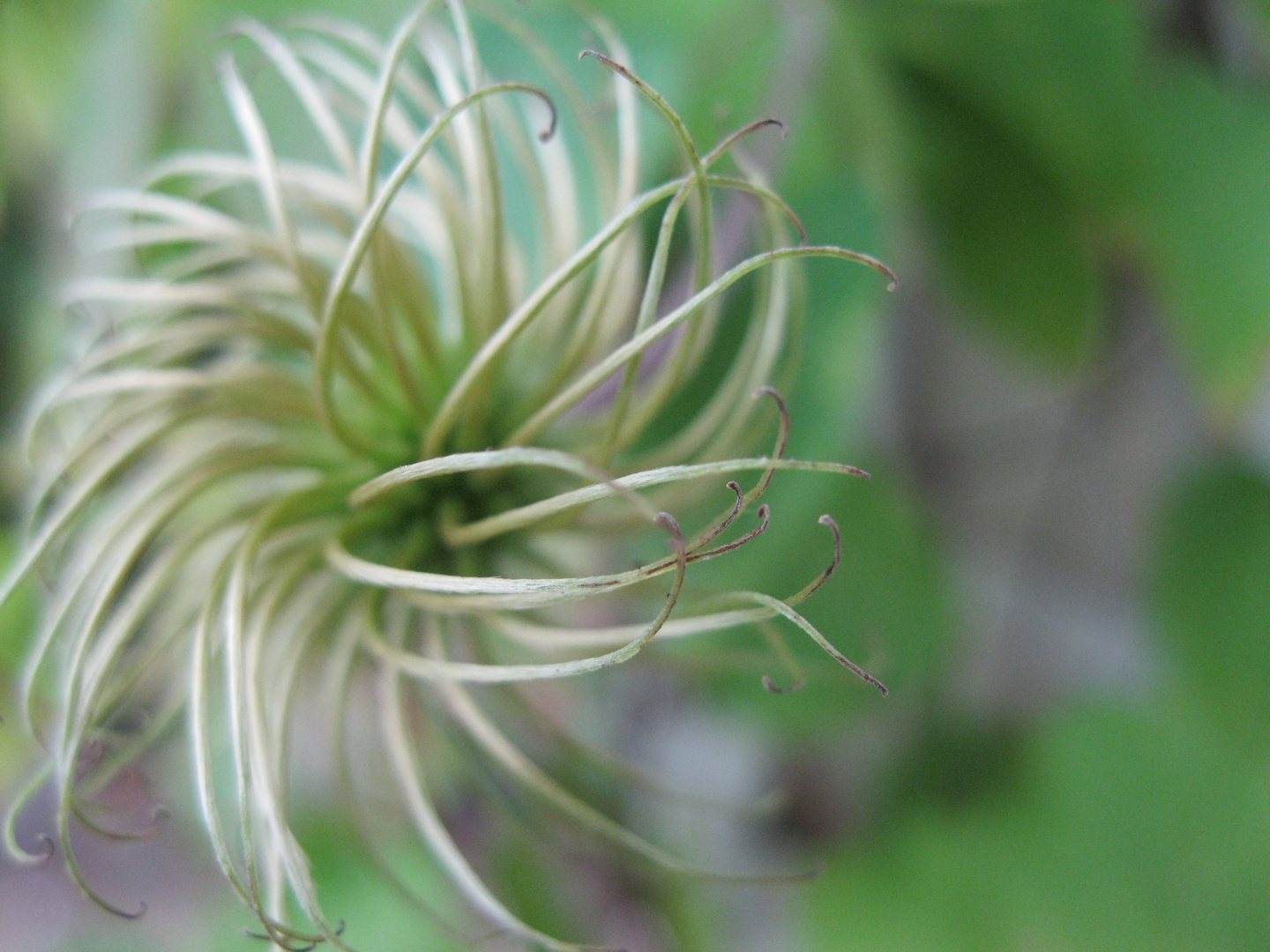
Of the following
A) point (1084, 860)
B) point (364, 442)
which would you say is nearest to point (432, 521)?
point (364, 442)

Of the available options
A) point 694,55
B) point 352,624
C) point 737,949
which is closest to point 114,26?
point 694,55

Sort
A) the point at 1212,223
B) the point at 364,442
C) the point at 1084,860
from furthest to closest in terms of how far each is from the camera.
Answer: the point at 1084,860
the point at 1212,223
the point at 364,442

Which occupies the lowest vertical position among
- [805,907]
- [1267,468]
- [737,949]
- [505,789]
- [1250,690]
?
[737,949]

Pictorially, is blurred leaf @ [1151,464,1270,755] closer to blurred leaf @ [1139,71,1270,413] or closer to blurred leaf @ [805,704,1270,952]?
blurred leaf @ [805,704,1270,952]

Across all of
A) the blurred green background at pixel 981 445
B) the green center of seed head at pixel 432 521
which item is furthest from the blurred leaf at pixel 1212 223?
the green center of seed head at pixel 432 521

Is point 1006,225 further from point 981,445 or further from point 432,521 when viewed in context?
point 432,521

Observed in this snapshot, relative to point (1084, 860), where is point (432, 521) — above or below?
above

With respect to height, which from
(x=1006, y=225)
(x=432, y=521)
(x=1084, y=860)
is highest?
(x=1006, y=225)

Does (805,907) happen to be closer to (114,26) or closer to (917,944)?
(917,944)

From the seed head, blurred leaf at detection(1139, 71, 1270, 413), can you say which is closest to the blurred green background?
blurred leaf at detection(1139, 71, 1270, 413)
